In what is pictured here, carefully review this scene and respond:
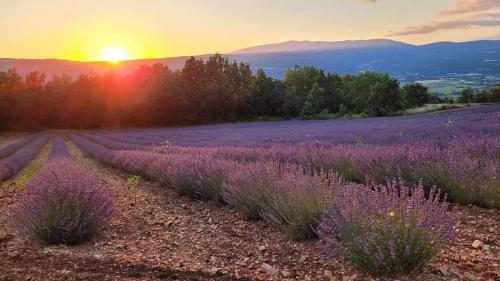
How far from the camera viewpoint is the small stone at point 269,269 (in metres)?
3.64

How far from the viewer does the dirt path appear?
356 centimetres

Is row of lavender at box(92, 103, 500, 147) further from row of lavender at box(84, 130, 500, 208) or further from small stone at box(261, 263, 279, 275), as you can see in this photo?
small stone at box(261, 263, 279, 275)

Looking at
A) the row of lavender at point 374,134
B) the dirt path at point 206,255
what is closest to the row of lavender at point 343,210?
the dirt path at point 206,255

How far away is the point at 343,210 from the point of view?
3.51m

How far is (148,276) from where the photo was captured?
3648 mm

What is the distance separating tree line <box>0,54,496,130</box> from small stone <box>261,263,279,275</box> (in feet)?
147

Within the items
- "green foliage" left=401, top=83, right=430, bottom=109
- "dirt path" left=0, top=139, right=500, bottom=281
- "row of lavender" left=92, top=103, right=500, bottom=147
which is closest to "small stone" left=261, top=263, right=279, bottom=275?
"dirt path" left=0, top=139, right=500, bottom=281

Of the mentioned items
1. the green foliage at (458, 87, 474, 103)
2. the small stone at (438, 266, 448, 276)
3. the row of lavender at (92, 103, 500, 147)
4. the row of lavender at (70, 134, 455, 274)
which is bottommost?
the green foliage at (458, 87, 474, 103)

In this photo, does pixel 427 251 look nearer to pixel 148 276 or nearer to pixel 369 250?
pixel 369 250

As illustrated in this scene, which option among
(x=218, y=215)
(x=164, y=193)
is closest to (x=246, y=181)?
(x=218, y=215)

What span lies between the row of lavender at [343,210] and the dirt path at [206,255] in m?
0.17

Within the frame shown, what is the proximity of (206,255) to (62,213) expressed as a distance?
5.97 feet

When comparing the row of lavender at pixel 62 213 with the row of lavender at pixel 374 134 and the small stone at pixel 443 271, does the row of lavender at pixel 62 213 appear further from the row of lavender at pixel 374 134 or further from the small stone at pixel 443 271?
the row of lavender at pixel 374 134

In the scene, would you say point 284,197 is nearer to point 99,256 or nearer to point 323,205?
point 323,205
